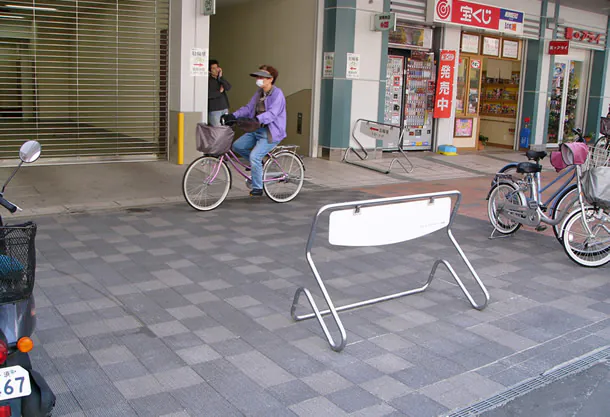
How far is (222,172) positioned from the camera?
7.96m

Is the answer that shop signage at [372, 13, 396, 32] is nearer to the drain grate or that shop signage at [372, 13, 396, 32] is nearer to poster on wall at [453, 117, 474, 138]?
poster on wall at [453, 117, 474, 138]

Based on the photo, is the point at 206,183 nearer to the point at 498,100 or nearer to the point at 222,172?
the point at 222,172

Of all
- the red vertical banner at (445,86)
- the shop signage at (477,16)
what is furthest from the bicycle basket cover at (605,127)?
the red vertical banner at (445,86)

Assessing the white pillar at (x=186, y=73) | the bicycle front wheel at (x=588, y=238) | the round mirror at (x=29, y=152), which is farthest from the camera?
the white pillar at (x=186, y=73)

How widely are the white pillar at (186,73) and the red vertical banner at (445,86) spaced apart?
5.76 meters

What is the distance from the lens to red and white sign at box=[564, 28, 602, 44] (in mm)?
16906

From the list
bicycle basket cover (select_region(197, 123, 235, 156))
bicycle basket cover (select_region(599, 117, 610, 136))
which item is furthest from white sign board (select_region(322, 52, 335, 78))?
bicycle basket cover (select_region(599, 117, 610, 136))

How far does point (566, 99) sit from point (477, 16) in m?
5.23

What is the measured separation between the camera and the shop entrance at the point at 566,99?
1767 centimetres

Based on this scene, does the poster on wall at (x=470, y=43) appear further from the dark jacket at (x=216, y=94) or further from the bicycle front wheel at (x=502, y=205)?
the bicycle front wheel at (x=502, y=205)

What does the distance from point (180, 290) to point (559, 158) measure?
413 cm

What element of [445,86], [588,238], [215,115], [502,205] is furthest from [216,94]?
[588,238]

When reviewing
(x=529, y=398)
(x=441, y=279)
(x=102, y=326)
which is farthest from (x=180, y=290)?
(x=529, y=398)

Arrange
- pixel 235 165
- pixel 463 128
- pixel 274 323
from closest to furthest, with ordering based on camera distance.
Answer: pixel 274 323 → pixel 235 165 → pixel 463 128
